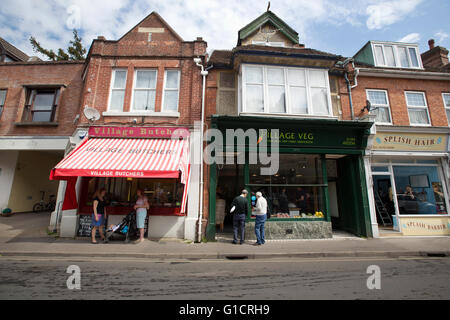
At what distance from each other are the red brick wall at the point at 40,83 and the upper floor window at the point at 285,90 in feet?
30.4

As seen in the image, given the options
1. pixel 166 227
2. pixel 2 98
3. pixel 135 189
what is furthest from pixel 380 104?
pixel 2 98

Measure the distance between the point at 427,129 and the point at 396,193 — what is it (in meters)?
3.43

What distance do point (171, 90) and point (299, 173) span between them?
7366 millimetres

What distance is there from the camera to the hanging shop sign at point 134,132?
9.31 meters

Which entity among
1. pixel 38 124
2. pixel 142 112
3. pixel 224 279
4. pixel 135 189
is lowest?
pixel 224 279

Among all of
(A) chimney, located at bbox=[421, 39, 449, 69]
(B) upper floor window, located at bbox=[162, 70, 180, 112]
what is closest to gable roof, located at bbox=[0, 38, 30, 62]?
(B) upper floor window, located at bbox=[162, 70, 180, 112]

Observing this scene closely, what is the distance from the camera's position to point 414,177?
10594 millimetres

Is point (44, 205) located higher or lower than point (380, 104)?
lower

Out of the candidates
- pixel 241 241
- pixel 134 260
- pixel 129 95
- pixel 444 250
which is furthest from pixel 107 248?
pixel 444 250

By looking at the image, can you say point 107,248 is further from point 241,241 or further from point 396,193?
point 396,193

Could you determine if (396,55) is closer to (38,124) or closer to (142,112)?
(142,112)

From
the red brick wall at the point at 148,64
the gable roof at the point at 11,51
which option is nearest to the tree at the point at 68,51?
the gable roof at the point at 11,51

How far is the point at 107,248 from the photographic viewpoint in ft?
23.2

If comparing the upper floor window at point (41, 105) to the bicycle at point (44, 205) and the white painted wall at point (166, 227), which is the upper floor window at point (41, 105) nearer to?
the bicycle at point (44, 205)
